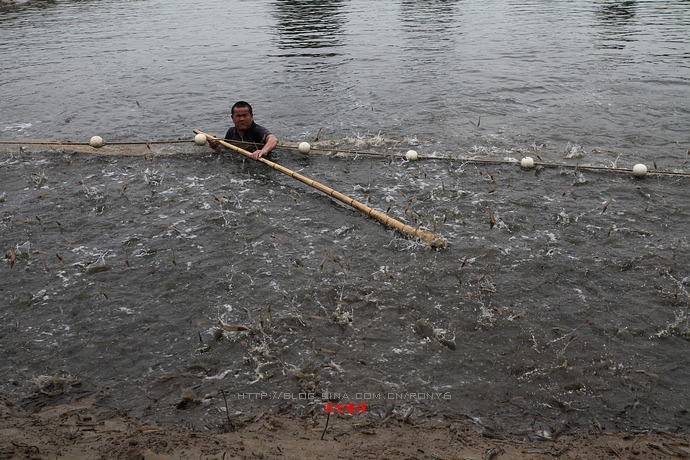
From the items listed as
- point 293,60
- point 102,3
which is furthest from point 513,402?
point 102,3

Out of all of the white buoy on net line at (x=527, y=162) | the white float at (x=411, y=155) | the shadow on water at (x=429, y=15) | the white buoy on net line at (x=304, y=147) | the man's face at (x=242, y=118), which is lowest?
the white buoy on net line at (x=527, y=162)

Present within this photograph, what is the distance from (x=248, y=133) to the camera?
10.4m

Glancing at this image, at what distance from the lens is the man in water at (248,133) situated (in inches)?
390

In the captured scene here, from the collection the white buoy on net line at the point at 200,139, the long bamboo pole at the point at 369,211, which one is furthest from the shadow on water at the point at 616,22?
the white buoy on net line at the point at 200,139

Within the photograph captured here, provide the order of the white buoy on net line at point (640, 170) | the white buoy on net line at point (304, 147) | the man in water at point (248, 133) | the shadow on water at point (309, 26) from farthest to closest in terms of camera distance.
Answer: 1. the shadow on water at point (309, 26)
2. the white buoy on net line at point (304, 147)
3. the man in water at point (248, 133)
4. the white buoy on net line at point (640, 170)

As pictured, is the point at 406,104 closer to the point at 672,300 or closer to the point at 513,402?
the point at 672,300

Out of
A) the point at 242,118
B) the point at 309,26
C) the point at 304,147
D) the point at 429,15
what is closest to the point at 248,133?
the point at 242,118

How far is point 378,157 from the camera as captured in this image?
390 inches

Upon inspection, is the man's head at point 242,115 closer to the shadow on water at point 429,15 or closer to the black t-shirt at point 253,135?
the black t-shirt at point 253,135

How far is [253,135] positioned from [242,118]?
1.55ft

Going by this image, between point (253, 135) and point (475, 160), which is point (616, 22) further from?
point (253, 135)

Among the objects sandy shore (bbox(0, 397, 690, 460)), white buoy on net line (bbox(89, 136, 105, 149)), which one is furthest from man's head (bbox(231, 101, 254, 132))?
sandy shore (bbox(0, 397, 690, 460))

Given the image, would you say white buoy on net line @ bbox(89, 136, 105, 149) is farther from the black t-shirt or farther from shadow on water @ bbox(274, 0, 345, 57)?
shadow on water @ bbox(274, 0, 345, 57)

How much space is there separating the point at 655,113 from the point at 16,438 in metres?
12.3
